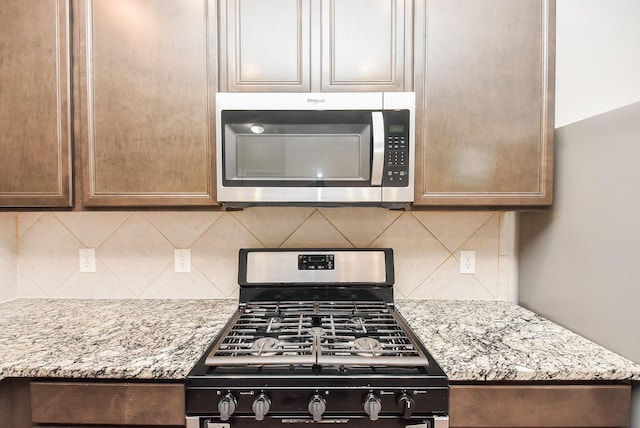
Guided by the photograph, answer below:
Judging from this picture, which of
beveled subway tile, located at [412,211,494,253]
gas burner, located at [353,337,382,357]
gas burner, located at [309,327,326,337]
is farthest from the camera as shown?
beveled subway tile, located at [412,211,494,253]

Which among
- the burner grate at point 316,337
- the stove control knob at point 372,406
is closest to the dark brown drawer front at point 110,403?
the burner grate at point 316,337

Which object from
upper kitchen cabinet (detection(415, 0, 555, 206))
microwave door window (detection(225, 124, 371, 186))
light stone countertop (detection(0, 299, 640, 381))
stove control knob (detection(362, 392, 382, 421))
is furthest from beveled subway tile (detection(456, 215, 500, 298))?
stove control knob (detection(362, 392, 382, 421))

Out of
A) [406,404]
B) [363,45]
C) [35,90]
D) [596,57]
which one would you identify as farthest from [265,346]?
[596,57]

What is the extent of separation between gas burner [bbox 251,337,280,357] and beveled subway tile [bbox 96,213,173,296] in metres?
0.81

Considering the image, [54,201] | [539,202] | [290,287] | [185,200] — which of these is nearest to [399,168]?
[539,202]

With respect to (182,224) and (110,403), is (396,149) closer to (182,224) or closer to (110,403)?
(182,224)

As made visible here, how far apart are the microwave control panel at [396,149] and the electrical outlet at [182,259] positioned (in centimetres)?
103

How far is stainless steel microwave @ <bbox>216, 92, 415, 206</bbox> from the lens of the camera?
1276 millimetres

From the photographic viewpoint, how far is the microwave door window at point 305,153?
1287 millimetres

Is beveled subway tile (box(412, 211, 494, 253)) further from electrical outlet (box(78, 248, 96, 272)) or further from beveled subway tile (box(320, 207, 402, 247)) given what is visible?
electrical outlet (box(78, 248, 96, 272))

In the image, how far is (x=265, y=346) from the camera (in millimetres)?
1105

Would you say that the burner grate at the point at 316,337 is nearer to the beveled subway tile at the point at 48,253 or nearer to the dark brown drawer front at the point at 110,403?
the dark brown drawer front at the point at 110,403

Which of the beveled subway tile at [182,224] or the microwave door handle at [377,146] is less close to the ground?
the microwave door handle at [377,146]

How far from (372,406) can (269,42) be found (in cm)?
127
